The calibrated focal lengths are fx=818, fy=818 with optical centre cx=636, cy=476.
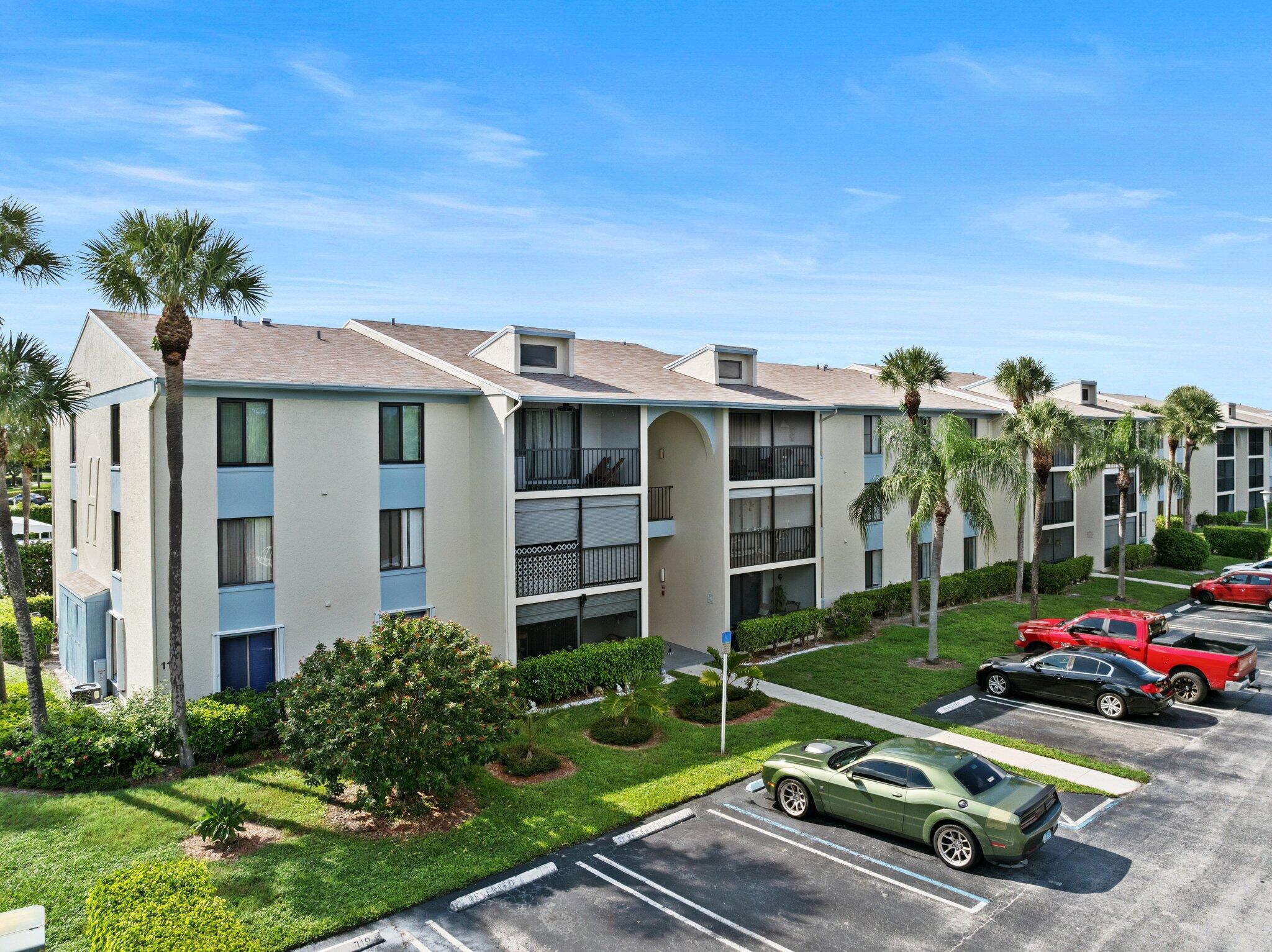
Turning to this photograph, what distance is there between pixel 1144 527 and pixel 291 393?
43421 mm

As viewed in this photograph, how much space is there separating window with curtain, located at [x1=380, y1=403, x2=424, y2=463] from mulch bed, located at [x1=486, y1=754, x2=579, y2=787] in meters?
7.78

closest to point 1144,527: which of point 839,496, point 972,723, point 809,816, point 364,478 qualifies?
point 839,496

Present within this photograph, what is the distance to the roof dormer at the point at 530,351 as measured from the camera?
2189 centimetres

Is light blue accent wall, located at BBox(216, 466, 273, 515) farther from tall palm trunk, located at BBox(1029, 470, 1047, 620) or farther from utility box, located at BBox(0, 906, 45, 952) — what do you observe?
tall palm trunk, located at BBox(1029, 470, 1047, 620)

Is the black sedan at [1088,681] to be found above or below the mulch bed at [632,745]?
above

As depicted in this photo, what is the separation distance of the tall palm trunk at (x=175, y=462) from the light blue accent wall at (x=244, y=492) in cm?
230

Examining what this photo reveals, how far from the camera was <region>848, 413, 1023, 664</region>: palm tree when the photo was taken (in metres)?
22.4

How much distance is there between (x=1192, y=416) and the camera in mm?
44344

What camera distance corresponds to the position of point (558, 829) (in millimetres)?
12891

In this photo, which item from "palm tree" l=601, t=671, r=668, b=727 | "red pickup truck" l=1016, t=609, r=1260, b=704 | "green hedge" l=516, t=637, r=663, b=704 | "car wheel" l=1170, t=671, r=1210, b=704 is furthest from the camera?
"car wheel" l=1170, t=671, r=1210, b=704

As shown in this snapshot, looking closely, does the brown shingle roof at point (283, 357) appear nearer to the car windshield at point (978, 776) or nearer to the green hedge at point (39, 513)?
the car windshield at point (978, 776)

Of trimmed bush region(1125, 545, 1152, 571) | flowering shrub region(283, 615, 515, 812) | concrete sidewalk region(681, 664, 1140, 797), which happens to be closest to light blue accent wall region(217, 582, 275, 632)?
flowering shrub region(283, 615, 515, 812)

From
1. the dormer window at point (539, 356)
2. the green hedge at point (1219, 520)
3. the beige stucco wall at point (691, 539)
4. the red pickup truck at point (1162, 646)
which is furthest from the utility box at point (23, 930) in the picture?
the green hedge at point (1219, 520)

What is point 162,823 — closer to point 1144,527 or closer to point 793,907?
point 793,907
